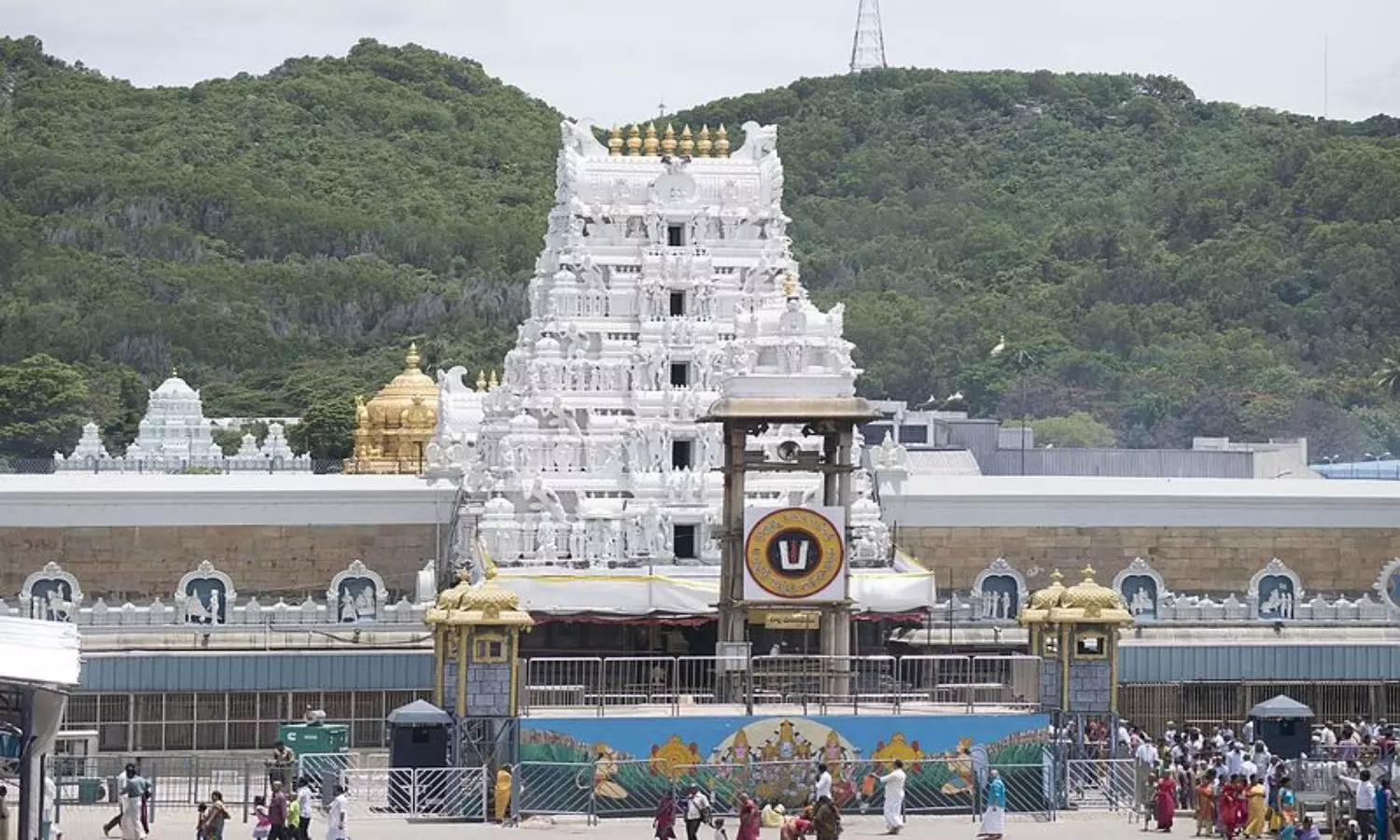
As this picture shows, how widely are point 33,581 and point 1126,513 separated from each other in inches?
842

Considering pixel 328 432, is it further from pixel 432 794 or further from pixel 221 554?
pixel 432 794

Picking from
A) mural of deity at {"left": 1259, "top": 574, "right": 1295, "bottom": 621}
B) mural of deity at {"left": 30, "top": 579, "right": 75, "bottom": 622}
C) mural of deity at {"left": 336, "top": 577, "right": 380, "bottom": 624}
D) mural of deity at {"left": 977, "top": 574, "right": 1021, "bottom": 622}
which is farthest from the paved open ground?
mural of deity at {"left": 1259, "top": 574, "right": 1295, "bottom": 621}

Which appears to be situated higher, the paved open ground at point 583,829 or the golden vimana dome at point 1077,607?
the golden vimana dome at point 1077,607

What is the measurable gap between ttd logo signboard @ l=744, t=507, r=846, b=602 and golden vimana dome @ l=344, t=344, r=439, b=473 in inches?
2003

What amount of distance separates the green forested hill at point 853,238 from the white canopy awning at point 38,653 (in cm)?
9126

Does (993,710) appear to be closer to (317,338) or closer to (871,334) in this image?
(871,334)

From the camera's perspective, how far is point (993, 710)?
49219mm

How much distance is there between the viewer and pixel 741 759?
47406mm

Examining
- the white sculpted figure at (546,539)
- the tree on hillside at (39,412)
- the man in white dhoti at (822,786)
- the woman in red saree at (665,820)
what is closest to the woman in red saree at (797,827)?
the woman in red saree at (665,820)

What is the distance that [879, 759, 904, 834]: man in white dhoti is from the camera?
150 feet

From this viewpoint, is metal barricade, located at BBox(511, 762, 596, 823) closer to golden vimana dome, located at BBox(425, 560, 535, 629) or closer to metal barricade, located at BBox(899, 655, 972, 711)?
golden vimana dome, located at BBox(425, 560, 535, 629)

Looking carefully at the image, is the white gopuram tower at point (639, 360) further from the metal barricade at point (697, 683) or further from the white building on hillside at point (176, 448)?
the white building on hillside at point (176, 448)

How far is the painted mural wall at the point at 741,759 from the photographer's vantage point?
47.2 meters

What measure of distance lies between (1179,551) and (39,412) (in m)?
66.3
